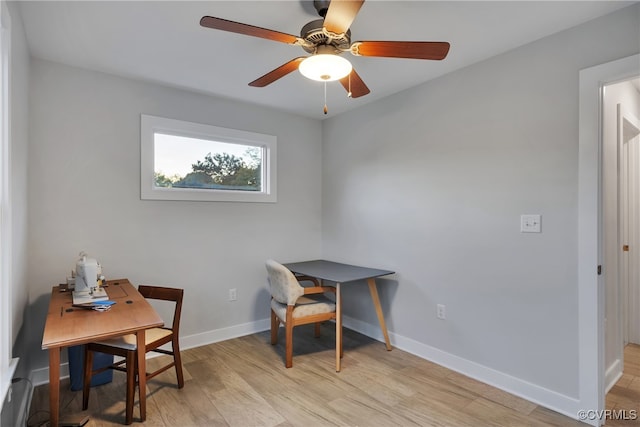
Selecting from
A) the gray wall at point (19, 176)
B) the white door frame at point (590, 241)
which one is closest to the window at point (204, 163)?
the gray wall at point (19, 176)

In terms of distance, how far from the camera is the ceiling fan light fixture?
1.72 m

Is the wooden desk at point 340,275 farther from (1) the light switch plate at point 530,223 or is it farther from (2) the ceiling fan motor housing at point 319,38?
(2) the ceiling fan motor housing at point 319,38

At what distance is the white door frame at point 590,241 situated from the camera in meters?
1.97

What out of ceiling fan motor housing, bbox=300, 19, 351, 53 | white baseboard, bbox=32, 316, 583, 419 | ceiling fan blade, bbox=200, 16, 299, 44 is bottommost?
white baseboard, bbox=32, 316, 583, 419

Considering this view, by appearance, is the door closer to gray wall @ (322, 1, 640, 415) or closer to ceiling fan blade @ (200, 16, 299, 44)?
gray wall @ (322, 1, 640, 415)

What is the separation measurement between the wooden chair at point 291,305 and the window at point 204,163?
1.00 metres

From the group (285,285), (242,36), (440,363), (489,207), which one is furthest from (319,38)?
(440,363)

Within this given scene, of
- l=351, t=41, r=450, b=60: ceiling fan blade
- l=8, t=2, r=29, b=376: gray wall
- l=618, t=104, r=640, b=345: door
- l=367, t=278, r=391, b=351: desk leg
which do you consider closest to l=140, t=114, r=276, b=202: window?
l=8, t=2, r=29, b=376: gray wall

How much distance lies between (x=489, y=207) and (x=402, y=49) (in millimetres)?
1392

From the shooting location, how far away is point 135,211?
287 centimetres

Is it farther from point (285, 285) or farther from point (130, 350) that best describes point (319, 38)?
point (130, 350)

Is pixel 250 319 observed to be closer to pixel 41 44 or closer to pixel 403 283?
pixel 403 283

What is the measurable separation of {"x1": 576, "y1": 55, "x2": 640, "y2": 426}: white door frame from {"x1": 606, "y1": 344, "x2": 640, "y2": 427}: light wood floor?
18 cm

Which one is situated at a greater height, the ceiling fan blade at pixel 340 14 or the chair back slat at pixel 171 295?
the ceiling fan blade at pixel 340 14
